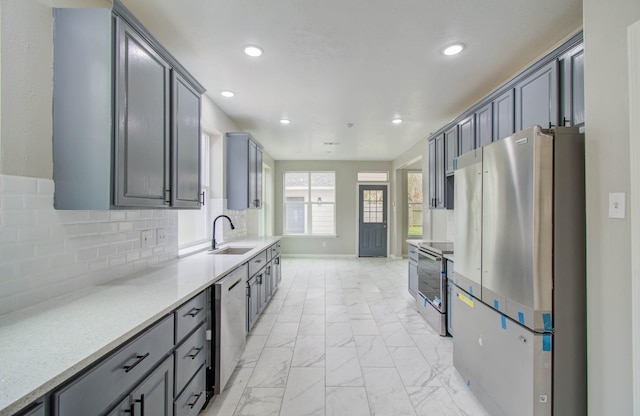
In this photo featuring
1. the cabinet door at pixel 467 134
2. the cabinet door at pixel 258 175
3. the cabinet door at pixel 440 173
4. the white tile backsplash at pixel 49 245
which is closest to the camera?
the white tile backsplash at pixel 49 245

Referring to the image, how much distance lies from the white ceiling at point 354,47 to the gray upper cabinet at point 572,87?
37cm

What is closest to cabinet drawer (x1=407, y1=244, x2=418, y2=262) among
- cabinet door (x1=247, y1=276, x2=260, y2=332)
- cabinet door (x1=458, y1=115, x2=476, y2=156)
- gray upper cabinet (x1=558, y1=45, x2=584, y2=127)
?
cabinet door (x1=458, y1=115, x2=476, y2=156)

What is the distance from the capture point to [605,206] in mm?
1354

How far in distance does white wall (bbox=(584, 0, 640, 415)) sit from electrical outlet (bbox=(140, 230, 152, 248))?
282cm

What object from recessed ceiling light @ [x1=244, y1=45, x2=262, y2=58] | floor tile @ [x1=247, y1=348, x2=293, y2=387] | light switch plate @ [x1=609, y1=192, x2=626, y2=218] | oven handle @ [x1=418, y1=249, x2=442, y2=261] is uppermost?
recessed ceiling light @ [x1=244, y1=45, x2=262, y2=58]

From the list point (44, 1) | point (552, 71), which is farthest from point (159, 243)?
point (552, 71)

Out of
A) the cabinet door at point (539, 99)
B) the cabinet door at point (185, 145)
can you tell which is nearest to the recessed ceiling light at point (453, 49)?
the cabinet door at point (539, 99)

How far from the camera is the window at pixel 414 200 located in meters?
7.94

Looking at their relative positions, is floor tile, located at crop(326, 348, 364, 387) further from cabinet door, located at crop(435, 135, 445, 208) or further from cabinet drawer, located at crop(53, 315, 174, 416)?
cabinet door, located at crop(435, 135, 445, 208)

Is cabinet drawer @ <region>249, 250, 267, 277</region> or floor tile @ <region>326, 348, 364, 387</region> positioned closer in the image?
floor tile @ <region>326, 348, 364, 387</region>

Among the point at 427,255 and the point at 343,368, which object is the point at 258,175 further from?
the point at 343,368

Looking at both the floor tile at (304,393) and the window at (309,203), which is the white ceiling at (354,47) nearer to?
A: the floor tile at (304,393)

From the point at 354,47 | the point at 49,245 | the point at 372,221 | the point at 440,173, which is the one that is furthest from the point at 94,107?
the point at 372,221

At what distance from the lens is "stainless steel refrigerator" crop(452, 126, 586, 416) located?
58.3 inches
